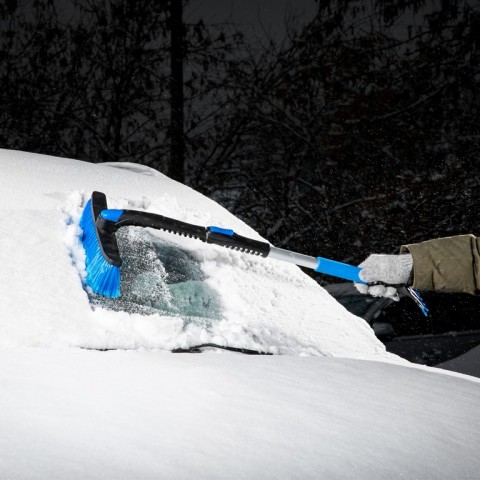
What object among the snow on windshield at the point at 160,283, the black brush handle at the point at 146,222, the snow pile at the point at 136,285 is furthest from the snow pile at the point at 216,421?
the black brush handle at the point at 146,222

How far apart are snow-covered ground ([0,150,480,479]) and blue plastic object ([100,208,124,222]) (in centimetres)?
11

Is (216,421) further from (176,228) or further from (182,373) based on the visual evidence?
(176,228)

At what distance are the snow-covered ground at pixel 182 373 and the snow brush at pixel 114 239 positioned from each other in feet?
0.15

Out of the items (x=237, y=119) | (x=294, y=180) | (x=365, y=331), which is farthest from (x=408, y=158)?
(x=365, y=331)

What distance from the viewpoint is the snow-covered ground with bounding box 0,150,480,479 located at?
0.93 metres

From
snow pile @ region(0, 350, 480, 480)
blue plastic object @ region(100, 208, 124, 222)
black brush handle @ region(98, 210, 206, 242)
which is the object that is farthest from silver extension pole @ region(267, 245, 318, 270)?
snow pile @ region(0, 350, 480, 480)

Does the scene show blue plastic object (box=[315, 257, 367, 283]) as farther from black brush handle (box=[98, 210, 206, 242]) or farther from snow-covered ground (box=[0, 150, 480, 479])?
black brush handle (box=[98, 210, 206, 242])

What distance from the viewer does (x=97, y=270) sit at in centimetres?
166

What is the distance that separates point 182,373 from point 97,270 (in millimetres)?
502

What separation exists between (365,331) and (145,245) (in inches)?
36.9

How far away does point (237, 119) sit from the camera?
Answer: 311 inches

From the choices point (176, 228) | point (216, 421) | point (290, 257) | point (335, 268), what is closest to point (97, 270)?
point (176, 228)

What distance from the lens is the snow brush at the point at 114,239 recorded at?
1.67 meters

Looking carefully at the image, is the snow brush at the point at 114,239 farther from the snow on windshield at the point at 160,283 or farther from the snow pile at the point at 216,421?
the snow pile at the point at 216,421
